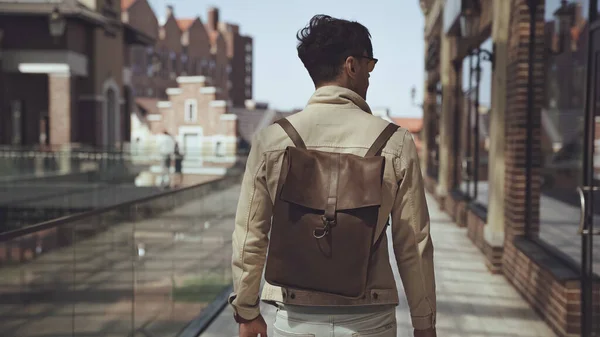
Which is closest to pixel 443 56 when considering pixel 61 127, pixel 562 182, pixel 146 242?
pixel 562 182

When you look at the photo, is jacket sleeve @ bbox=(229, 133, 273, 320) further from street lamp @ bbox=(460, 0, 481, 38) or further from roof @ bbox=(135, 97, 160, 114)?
roof @ bbox=(135, 97, 160, 114)

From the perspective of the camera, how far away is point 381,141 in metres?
2.43

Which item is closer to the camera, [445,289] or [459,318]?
[459,318]

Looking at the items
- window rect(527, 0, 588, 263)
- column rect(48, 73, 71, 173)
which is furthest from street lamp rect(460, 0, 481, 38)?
column rect(48, 73, 71, 173)

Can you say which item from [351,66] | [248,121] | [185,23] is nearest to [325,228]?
[351,66]

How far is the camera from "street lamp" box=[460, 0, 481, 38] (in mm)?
12195

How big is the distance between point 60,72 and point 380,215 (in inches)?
1275

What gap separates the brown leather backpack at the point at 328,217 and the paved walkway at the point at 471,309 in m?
3.75

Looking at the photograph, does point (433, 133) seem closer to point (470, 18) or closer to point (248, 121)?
point (470, 18)

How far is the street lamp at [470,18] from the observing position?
12195 millimetres

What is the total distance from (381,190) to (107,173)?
26.3m

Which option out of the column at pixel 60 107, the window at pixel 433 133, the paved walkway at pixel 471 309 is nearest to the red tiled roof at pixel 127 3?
the column at pixel 60 107

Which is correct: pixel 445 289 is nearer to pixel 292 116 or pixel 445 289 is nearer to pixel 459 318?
pixel 459 318

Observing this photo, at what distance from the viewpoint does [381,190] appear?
7.72ft
